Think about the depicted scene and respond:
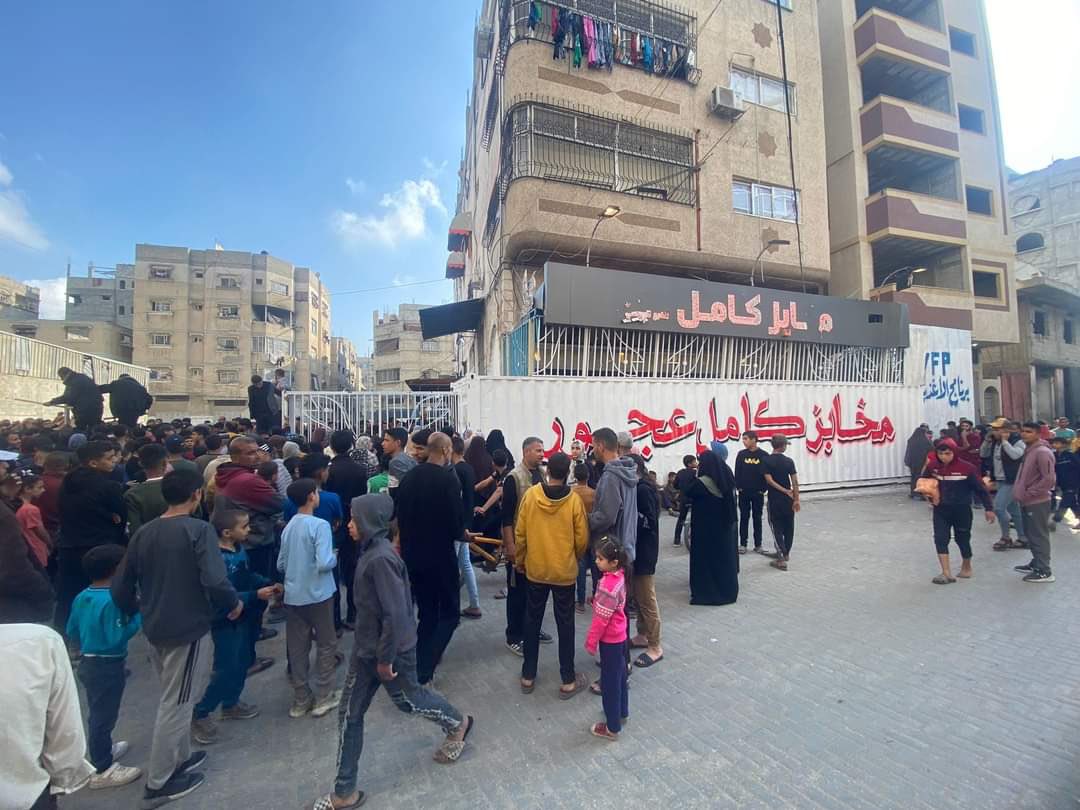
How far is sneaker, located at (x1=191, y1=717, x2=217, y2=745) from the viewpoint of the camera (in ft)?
10.0

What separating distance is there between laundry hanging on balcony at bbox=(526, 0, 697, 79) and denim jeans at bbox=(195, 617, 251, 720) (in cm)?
Answer: 1366

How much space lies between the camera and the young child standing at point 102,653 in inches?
105

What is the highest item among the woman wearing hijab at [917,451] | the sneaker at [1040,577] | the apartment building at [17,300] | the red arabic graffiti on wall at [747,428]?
the apartment building at [17,300]

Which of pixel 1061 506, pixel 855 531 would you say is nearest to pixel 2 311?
pixel 855 531

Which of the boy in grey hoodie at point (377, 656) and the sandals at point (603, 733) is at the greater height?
the boy in grey hoodie at point (377, 656)

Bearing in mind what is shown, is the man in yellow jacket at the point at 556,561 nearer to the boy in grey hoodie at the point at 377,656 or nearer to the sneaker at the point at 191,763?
the boy in grey hoodie at the point at 377,656

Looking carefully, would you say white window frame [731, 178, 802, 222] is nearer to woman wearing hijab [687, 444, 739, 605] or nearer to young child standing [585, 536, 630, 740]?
woman wearing hijab [687, 444, 739, 605]

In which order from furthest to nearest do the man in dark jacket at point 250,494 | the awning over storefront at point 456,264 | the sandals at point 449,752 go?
1. the awning over storefront at point 456,264
2. the man in dark jacket at point 250,494
3. the sandals at point 449,752

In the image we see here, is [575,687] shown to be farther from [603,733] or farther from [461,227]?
[461,227]

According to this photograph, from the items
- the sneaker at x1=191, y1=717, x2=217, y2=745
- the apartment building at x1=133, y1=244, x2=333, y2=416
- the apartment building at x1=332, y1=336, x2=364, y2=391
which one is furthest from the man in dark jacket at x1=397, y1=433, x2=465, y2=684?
the apartment building at x1=332, y1=336, x2=364, y2=391

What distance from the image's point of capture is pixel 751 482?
6.95 m

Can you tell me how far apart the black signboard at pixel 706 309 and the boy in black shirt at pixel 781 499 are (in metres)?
4.72

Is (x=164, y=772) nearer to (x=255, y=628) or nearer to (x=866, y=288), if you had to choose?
(x=255, y=628)

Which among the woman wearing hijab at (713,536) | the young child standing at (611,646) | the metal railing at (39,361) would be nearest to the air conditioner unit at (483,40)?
the metal railing at (39,361)
